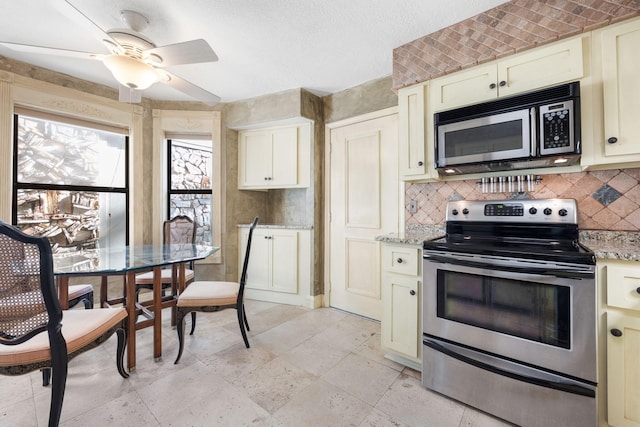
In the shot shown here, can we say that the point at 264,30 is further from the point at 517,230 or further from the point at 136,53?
the point at 517,230

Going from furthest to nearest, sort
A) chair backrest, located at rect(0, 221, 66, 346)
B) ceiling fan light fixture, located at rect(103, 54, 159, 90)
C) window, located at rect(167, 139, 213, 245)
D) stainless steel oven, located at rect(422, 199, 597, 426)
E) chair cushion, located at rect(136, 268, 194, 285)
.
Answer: window, located at rect(167, 139, 213, 245) < chair cushion, located at rect(136, 268, 194, 285) < ceiling fan light fixture, located at rect(103, 54, 159, 90) < stainless steel oven, located at rect(422, 199, 597, 426) < chair backrest, located at rect(0, 221, 66, 346)

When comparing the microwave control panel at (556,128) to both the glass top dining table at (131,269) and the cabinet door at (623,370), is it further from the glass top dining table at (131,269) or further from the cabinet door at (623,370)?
the glass top dining table at (131,269)

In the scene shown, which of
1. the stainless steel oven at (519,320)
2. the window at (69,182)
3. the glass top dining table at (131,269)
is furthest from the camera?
the window at (69,182)

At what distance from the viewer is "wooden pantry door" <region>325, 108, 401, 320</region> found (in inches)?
108

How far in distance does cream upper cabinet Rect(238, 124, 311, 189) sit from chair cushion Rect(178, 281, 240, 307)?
156 centimetres

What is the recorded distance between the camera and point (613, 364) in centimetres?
125

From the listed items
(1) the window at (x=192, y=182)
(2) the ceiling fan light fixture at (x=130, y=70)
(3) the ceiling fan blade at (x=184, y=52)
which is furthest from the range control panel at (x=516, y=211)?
(1) the window at (x=192, y=182)

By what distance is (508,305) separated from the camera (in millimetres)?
1451

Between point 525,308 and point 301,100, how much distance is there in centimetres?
272

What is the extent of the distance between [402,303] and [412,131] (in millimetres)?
1335

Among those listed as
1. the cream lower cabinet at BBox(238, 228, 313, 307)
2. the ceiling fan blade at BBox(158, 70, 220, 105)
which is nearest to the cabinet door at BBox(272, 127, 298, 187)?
the cream lower cabinet at BBox(238, 228, 313, 307)

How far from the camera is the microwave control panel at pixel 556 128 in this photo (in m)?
1.53

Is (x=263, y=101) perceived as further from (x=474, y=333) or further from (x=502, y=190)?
(x=474, y=333)

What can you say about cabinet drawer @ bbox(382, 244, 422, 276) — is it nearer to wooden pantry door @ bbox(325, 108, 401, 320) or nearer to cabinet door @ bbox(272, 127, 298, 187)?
wooden pantry door @ bbox(325, 108, 401, 320)
